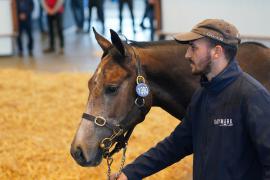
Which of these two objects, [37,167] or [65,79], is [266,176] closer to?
[37,167]

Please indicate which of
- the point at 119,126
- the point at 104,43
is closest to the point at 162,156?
the point at 119,126

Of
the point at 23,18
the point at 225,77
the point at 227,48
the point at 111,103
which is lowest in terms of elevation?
the point at 23,18

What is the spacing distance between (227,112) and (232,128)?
0.20 ft

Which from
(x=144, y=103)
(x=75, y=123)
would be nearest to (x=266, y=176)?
Answer: (x=144, y=103)

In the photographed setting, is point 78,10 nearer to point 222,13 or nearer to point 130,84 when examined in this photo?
point 222,13

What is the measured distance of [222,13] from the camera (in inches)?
347

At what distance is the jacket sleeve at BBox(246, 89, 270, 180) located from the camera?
1.80m

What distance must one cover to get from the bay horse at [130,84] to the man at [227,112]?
1.56ft

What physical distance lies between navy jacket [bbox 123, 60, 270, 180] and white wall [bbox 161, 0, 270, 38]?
6583mm

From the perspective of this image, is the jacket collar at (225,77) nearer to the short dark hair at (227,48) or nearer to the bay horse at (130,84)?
the short dark hair at (227,48)

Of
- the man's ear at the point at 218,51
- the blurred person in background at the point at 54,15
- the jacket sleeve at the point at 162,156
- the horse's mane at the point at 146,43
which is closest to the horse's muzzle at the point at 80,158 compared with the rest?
the jacket sleeve at the point at 162,156

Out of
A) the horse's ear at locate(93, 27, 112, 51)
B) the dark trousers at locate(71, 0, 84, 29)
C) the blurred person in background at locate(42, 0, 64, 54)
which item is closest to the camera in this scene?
the horse's ear at locate(93, 27, 112, 51)

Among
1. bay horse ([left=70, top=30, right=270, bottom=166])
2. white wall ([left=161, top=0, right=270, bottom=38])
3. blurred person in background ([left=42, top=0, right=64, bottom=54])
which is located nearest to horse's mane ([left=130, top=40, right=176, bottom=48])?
bay horse ([left=70, top=30, right=270, bottom=166])

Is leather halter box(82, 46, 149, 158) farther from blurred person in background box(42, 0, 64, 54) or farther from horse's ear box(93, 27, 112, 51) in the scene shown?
blurred person in background box(42, 0, 64, 54)
